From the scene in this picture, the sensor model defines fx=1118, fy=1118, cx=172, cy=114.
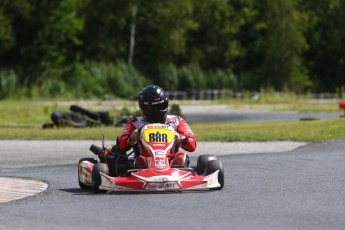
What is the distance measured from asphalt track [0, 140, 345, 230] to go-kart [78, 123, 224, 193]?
0.37 ft

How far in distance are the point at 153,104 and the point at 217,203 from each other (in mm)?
2212

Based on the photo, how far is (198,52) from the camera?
69.1m

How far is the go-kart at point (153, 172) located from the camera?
38.9 feet

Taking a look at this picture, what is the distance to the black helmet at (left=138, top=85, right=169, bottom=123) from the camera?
1281cm

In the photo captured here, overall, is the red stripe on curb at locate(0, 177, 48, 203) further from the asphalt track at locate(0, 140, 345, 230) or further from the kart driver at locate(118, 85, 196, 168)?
the kart driver at locate(118, 85, 196, 168)

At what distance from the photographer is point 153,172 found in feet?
39.2

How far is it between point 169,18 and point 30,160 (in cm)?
4857

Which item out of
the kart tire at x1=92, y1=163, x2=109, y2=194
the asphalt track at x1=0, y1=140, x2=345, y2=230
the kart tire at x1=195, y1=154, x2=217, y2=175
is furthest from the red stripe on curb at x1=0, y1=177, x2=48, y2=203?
the kart tire at x1=195, y1=154, x2=217, y2=175

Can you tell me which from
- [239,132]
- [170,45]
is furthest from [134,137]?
[170,45]

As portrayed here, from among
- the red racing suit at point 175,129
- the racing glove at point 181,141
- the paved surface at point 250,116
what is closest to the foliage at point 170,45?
the paved surface at point 250,116

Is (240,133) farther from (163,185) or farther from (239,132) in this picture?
(163,185)

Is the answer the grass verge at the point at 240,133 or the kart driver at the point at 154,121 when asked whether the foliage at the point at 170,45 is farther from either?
the kart driver at the point at 154,121

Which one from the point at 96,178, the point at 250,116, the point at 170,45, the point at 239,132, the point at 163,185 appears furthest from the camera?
the point at 170,45

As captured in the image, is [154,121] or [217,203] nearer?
[217,203]
